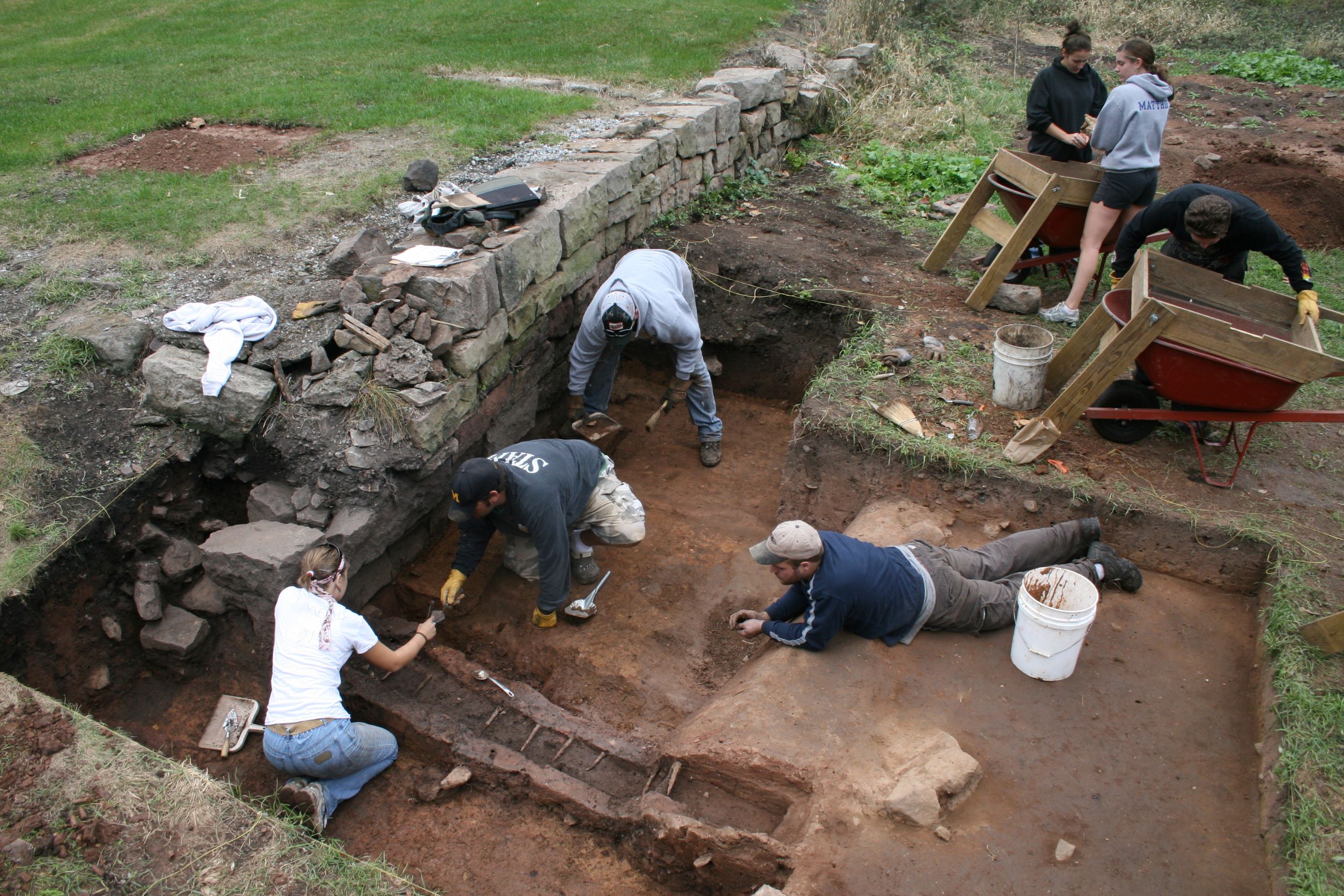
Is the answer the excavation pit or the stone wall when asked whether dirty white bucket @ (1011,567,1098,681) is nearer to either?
the excavation pit

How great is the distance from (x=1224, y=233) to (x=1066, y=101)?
2.50m

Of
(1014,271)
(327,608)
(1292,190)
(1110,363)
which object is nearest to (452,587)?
(327,608)

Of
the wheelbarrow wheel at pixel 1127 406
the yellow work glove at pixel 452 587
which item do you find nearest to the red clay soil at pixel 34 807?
the yellow work glove at pixel 452 587

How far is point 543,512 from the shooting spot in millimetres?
4422

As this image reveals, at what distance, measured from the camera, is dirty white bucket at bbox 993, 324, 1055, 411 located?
16.7 ft

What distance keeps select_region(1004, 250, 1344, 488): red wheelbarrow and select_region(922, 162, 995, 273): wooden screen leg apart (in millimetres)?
1950

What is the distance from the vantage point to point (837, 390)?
5.53 m

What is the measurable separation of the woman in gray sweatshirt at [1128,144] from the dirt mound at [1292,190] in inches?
109

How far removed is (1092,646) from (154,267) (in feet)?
21.3

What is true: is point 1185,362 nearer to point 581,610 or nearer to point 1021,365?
point 1021,365

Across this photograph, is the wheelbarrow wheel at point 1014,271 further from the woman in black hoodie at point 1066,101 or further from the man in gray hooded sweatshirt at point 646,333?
the man in gray hooded sweatshirt at point 646,333

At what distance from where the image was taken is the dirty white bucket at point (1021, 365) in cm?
508

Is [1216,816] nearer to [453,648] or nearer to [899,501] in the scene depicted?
[899,501]

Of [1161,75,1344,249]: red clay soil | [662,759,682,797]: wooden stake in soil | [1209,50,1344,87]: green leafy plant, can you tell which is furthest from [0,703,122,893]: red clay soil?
[1209,50,1344,87]: green leafy plant
